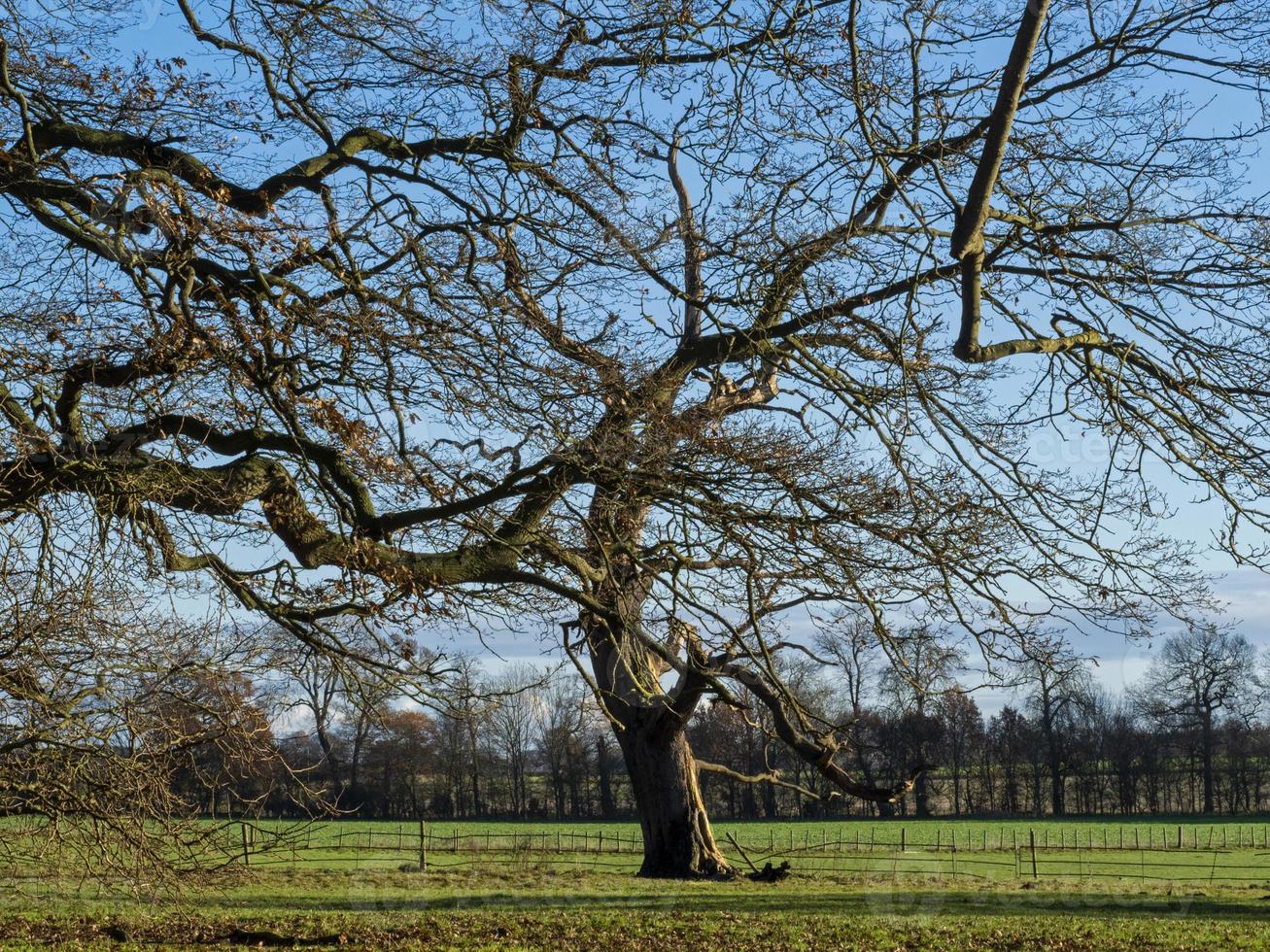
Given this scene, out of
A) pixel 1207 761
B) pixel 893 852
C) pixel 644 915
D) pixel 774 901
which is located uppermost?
pixel 644 915

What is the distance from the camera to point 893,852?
2934 cm

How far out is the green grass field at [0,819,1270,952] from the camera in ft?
33.3

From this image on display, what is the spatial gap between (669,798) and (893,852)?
14.0 m

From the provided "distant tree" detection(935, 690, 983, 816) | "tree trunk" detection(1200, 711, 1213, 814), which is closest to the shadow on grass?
"distant tree" detection(935, 690, 983, 816)

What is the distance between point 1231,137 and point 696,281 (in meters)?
3.42

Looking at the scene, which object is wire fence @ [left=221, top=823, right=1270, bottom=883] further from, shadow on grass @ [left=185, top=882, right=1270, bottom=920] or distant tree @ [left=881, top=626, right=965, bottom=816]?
distant tree @ [left=881, top=626, right=965, bottom=816]

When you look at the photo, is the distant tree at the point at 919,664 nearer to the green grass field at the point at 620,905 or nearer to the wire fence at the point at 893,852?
the green grass field at the point at 620,905

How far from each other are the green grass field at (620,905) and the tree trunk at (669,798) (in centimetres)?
71

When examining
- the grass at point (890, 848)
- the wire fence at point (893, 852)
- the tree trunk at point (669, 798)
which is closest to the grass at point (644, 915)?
the tree trunk at point (669, 798)

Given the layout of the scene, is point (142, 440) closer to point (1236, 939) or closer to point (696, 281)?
point (696, 281)

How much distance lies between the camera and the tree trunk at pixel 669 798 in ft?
56.9

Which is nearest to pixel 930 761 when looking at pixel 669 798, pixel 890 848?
pixel 890 848

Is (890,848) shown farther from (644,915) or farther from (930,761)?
(644,915)

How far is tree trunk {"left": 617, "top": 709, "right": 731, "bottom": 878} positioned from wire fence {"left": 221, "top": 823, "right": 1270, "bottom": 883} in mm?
1238
